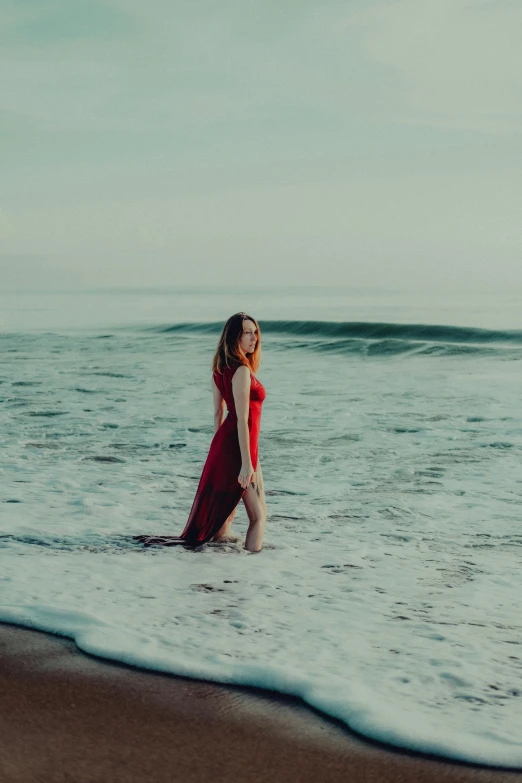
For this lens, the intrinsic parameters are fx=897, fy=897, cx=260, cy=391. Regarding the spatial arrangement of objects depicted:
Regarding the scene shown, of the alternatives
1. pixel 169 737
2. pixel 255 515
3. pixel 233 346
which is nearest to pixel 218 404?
pixel 233 346

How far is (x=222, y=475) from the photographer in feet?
18.8

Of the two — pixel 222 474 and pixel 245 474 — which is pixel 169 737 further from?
pixel 222 474

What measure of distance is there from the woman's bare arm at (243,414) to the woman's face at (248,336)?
12 centimetres

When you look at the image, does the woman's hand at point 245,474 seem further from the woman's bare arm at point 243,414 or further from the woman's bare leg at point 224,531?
the woman's bare leg at point 224,531

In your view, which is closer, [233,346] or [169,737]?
[169,737]

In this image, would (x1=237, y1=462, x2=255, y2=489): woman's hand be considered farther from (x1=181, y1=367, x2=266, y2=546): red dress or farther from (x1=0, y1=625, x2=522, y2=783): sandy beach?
(x1=0, y1=625, x2=522, y2=783): sandy beach

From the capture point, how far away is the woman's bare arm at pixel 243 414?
5566 mm

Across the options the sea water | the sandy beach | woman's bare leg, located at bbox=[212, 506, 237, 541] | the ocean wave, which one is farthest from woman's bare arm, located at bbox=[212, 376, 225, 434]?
the ocean wave

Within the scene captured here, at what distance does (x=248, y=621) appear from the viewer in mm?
4406

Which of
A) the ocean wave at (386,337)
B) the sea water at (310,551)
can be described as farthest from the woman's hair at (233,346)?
the ocean wave at (386,337)

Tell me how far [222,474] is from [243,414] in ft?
1.40

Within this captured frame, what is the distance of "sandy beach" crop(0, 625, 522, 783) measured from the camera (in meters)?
2.96

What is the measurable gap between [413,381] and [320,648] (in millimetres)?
12324

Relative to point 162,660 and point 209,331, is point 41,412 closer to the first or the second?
point 162,660
